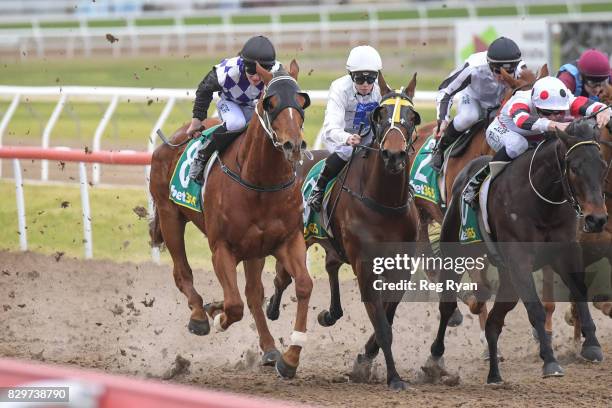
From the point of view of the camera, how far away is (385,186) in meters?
6.55

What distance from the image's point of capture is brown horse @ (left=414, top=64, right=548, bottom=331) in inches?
286

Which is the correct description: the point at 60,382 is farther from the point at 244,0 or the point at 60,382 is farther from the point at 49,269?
the point at 244,0

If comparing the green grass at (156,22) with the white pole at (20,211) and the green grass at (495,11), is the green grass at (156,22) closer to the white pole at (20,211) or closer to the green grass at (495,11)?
the green grass at (495,11)

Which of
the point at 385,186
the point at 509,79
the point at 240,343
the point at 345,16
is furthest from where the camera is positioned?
the point at 345,16

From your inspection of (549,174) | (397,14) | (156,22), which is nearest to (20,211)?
(549,174)

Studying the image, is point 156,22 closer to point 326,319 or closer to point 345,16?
point 345,16

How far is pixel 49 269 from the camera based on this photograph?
9883 millimetres

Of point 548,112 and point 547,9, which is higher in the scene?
point 547,9

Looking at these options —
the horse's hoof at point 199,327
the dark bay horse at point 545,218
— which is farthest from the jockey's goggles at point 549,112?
the horse's hoof at point 199,327

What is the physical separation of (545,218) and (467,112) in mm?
2074

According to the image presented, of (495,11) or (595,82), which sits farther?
(495,11)

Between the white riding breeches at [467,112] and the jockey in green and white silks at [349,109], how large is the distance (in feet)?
3.94

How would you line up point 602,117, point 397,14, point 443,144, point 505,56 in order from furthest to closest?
1. point 397,14
2. point 443,144
3. point 505,56
4. point 602,117

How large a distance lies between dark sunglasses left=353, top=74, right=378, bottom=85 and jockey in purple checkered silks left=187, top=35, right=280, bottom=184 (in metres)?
0.50
